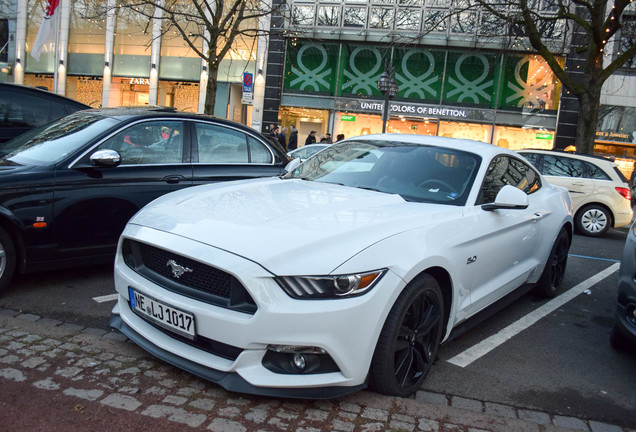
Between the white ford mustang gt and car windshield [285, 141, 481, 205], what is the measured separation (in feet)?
0.05

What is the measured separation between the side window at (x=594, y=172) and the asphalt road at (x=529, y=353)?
587cm

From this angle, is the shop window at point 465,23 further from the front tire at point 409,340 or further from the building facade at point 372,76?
the front tire at point 409,340

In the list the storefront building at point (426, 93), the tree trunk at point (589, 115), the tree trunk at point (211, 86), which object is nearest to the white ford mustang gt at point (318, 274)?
the tree trunk at point (211, 86)

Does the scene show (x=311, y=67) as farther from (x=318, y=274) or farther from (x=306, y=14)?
(x=318, y=274)

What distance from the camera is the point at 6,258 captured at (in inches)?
166

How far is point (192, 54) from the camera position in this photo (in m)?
26.0

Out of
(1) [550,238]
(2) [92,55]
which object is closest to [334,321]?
(1) [550,238]

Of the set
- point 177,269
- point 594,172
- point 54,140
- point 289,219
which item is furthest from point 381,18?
point 177,269

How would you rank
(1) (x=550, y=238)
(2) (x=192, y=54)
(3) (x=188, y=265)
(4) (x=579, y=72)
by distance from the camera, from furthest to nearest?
(2) (x=192, y=54), (4) (x=579, y=72), (1) (x=550, y=238), (3) (x=188, y=265)

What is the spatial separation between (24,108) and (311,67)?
19.8 m

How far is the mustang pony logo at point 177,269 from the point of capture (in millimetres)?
2899

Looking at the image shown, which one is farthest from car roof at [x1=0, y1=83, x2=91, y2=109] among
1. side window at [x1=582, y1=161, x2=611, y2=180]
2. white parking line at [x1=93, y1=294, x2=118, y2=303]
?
side window at [x1=582, y1=161, x2=611, y2=180]

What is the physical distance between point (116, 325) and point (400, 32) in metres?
22.7

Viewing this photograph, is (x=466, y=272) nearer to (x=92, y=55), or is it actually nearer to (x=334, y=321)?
(x=334, y=321)
